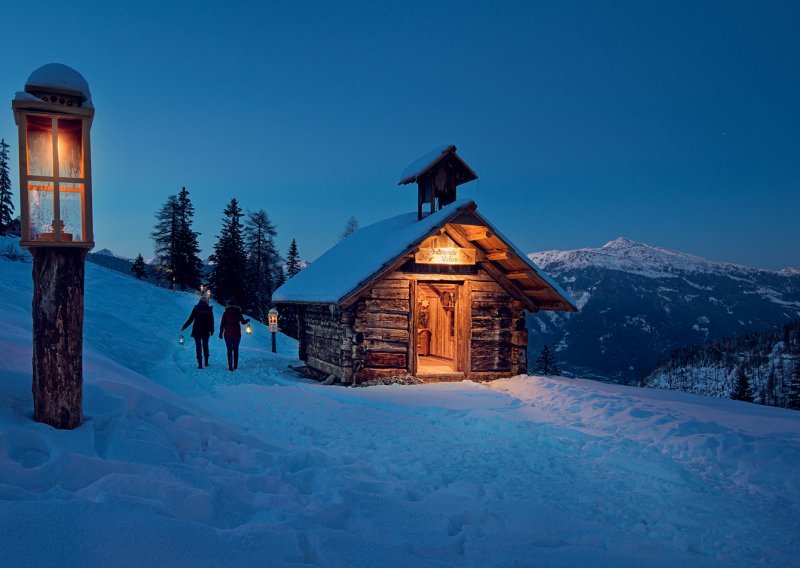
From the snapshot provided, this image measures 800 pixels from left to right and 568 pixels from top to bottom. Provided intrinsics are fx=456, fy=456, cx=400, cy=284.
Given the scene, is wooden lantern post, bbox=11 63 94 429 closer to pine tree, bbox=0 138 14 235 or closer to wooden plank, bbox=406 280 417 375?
wooden plank, bbox=406 280 417 375

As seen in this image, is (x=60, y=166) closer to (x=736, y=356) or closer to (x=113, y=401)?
(x=113, y=401)

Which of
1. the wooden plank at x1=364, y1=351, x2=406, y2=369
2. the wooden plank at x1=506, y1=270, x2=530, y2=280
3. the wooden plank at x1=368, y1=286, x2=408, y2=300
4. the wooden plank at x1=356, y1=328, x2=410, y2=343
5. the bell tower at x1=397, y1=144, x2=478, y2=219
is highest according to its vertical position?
the bell tower at x1=397, y1=144, x2=478, y2=219

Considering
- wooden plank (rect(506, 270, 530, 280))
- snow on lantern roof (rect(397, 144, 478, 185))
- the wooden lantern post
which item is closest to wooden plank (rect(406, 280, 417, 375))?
wooden plank (rect(506, 270, 530, 280))

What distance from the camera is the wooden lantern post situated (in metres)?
4.16

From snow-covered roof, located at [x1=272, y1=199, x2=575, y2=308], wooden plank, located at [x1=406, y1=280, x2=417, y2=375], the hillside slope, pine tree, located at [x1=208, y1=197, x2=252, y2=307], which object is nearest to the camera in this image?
snow-covered roof, located at [x1=272, y1=199, x2=575, y2=308]

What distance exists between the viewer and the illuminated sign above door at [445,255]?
12.9 meters

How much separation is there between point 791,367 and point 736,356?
13335 mm

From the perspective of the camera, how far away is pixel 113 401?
5.21 metres

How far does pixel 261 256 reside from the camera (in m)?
49.2

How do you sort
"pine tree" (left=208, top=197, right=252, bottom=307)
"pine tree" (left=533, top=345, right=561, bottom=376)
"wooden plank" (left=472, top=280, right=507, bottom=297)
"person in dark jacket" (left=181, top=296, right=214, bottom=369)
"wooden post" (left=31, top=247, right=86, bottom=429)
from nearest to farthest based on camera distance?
1. "wooden post" (left=31, top=247, right=86, bottom=429)
2. "wooden plank" (left=472, top=280, right=507, bottom=297)
3. "person in dark jacket" (left=181, top=296, right=214, bottom=369)
4. "pine tree" (left=208, top=197, right=252, bottom=307)
5. "pine tree" (left=533, top=345, right=561, bottom=376)

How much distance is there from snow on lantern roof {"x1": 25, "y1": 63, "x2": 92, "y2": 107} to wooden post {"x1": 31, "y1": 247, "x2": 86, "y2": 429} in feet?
4.99

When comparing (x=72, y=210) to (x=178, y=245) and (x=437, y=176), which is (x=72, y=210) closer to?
(x=437, y=176)

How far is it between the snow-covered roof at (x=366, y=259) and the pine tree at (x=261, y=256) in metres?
31.9

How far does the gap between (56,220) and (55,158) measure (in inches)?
24.1
